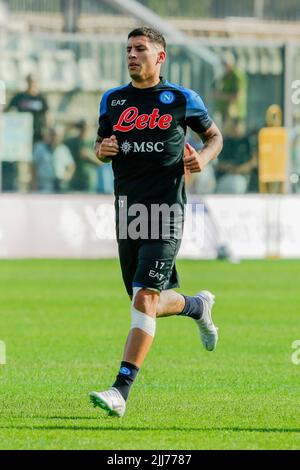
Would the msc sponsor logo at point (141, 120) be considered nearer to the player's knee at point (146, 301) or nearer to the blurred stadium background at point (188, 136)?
the player's knee at point (146, 301)

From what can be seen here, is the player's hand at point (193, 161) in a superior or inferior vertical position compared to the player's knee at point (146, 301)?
superior

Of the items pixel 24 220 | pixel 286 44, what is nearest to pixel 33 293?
pixel 24 220

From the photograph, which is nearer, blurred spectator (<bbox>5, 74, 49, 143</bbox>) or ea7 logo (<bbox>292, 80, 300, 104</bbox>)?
blurred spectator (<bbox>5, 74, 49, 143</bbox>)

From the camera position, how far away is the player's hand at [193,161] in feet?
26.8

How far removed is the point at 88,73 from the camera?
28297 mm

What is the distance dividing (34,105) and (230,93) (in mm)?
4325

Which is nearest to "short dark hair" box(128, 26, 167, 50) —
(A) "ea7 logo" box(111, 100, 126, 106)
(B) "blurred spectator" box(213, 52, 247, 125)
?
(A) "ea7 logo" box(111, 100, 126, 106)

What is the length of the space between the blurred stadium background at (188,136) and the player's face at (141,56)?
1613cm

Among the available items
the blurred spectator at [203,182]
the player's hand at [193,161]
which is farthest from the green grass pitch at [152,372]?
the blurred spectator at [203,182]

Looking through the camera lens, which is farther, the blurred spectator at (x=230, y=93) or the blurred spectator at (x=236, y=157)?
the blurred spectator at (x=230, y=93)

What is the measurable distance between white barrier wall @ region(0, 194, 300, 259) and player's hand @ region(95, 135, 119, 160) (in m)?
16.0

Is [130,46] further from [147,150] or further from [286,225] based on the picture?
[286,225]

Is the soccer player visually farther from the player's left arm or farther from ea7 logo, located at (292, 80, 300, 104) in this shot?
ea7 logo, located at (292, 80, 300, 104)

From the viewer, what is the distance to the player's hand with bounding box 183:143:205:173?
8.16 meters
